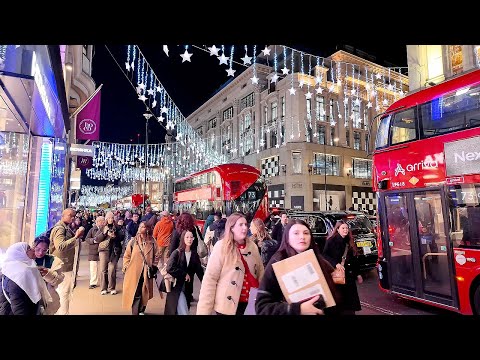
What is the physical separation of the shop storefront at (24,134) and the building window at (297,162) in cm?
2633

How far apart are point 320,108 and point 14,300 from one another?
34733mm

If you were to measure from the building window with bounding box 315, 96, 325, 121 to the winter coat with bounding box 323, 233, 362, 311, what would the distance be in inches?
1225

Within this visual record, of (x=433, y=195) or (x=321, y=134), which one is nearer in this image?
(x=433, y=195)

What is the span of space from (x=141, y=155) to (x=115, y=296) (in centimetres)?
3186

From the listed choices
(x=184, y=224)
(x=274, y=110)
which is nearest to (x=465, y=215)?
(x=184, y=224)

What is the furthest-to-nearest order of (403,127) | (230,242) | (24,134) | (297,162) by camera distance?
(297,162)
(24,134)
(403,127)
(230,242)

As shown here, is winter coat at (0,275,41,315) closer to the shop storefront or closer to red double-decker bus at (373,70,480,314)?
the shop storefront

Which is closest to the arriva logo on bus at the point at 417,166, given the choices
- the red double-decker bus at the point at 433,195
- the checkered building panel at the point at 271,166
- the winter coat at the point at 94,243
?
the red double-decker bus at the point at 433,195

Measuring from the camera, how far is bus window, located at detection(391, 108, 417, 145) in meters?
6.30

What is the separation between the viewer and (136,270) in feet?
17.8

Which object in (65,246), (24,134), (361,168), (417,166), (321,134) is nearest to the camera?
(65,246)

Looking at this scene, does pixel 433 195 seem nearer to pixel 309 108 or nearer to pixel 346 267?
pixel 346 267
